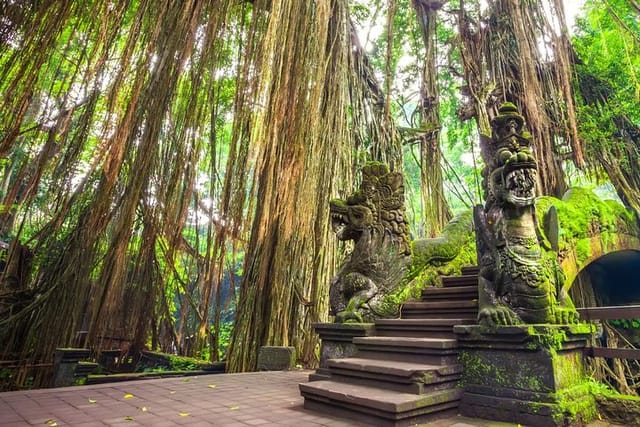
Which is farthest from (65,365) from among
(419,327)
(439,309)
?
(439,309)

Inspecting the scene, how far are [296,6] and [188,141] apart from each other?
1098mm

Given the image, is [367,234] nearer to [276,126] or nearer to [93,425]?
[276,126]

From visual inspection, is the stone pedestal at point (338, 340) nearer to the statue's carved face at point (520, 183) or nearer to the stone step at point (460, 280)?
the stone step at point (460, 280)

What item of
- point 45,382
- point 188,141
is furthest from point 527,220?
point 45,382

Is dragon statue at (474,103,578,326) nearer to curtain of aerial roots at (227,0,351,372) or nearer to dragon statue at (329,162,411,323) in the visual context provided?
dragon statue at (329,162,411,323)

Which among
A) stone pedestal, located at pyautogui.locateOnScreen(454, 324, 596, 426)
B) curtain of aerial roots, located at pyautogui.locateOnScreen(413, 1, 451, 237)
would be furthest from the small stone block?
curtain of aerial roots, located at pyautogui.locateOnScreen(413, 1, 451, 237)

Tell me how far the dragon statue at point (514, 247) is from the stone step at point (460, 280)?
3.21 ft

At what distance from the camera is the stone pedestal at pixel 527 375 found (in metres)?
2.56

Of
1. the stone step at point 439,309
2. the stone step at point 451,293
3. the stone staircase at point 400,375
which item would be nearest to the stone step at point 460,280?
the stone step at point 451,293

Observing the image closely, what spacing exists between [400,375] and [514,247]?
1346mm

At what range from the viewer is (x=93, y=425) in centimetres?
232

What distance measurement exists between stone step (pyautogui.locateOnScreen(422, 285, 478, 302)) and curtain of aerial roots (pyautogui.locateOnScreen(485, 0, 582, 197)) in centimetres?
160

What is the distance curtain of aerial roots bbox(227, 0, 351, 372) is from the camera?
2.36 metres

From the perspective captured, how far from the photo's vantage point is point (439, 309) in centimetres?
391
